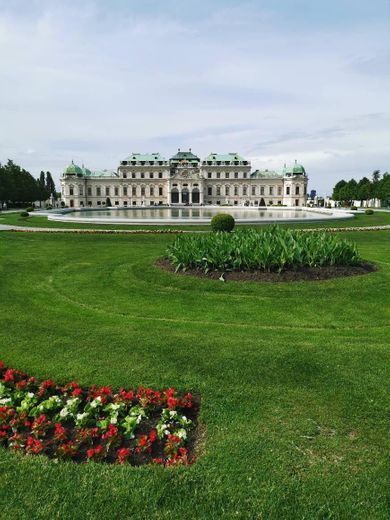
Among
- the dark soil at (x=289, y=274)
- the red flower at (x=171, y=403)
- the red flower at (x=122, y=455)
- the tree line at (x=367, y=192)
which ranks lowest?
the red flower at (x=122, y=455)

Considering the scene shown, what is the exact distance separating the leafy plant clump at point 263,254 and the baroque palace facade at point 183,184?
347ft

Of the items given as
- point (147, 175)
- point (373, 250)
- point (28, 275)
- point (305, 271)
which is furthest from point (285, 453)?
point (147, 175)

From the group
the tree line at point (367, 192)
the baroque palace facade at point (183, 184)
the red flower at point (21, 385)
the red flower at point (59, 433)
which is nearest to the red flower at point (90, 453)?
the red flower at point (59, 433)

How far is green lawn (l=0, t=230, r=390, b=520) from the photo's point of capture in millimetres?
3941

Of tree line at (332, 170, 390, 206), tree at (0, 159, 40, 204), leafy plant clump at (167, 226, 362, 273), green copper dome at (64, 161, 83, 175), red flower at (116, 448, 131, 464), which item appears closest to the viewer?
red flower at (116, 448, 131, 464)

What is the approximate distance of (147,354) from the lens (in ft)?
23.6

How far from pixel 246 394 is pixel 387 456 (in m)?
1.95

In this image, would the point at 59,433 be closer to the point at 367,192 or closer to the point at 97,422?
the point at 97,422

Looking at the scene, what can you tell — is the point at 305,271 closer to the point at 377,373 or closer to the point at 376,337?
the point at 376,337

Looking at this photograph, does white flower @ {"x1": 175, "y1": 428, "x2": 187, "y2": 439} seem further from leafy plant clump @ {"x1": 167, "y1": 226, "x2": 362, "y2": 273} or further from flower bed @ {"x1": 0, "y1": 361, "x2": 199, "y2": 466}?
leafy plant clump @ {"x1": 167, "y1": 226, "x2": 362, "y2": 273}

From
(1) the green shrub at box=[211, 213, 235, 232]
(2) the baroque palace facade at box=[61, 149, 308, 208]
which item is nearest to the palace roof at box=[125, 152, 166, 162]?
(2) the baroque palace facade at box=[61, 149, 308, 208]

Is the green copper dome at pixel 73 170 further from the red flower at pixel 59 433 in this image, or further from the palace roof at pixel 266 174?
the red flower at pixel 59 433

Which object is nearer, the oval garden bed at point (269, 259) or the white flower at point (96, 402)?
the white flower at point (96, 402)

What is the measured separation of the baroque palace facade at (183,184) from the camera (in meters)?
120
